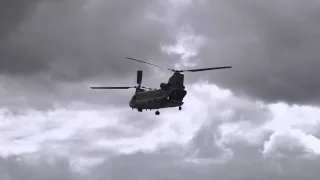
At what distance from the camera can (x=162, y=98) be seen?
13588 cm

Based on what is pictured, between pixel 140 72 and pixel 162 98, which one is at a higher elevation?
pixel 140 72

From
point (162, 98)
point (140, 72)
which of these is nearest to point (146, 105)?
point (162, 98)

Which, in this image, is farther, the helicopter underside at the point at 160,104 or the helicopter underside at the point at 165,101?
the helicopter underside at the point at 160,104

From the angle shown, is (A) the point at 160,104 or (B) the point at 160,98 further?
(A) the point at 160,104

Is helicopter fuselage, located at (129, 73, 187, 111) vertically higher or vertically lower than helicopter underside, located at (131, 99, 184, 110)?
higher

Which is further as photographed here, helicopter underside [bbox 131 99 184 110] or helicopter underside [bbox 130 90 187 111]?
helicopter underside [bbox 131 99 184 110]

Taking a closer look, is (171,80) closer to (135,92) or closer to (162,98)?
(162,98)

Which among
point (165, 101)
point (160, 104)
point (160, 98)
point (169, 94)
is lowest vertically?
point (160, 104)

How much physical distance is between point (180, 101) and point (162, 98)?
18.1 ft

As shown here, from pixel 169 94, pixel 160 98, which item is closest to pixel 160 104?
pixel 160 98

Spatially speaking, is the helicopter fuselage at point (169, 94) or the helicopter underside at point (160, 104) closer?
the helicopter fuselage at point (169, 94)

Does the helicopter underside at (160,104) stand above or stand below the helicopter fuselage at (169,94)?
below

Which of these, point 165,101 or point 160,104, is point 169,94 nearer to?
point 165,101

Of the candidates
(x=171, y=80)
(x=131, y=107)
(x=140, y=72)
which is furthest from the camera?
(x=140, y=72)
